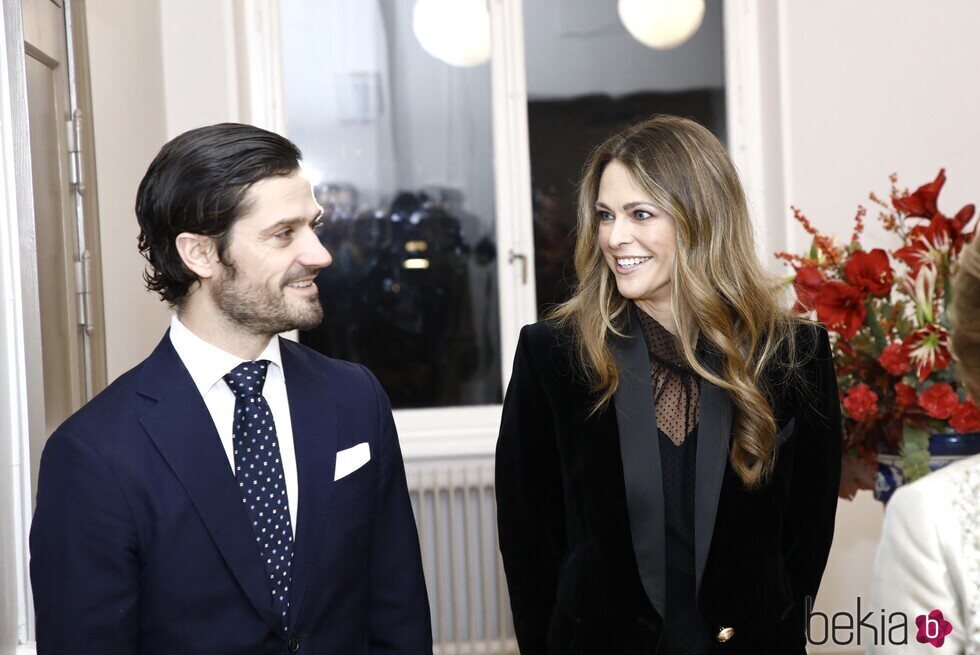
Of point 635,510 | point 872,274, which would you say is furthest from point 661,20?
point 635,510

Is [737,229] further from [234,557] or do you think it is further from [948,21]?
[948,21]

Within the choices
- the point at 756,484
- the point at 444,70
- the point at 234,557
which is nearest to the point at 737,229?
the point at 756,484

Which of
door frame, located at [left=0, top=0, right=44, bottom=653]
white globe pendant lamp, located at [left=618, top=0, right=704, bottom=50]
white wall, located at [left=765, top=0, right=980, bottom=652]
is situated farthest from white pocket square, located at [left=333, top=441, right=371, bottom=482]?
white globe pendant lamp, located at [left=618, top=0, right=704, bottom=50]

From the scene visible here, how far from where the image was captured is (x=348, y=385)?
1.75m

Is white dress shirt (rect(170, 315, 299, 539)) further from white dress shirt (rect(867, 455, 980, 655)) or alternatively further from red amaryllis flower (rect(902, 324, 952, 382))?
red amaryllis flower (rect(902, 324, 952, 382))

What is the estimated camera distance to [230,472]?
60.4 inches

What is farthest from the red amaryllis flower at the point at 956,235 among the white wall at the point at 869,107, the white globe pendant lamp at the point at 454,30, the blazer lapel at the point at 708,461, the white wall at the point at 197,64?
the white wall at the point at 197,64

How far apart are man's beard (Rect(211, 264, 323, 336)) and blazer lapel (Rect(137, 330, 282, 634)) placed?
0.13m

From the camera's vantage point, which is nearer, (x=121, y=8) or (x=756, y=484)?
(x=756, y=484)

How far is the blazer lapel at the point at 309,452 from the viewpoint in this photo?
156 cm

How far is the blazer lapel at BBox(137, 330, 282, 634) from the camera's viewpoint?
59.0 inches

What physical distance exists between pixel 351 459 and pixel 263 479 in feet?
0.50

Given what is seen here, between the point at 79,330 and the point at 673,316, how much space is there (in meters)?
1.45

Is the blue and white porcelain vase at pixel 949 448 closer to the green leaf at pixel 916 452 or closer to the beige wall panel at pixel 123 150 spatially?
the green leaf at pixel 916 452
